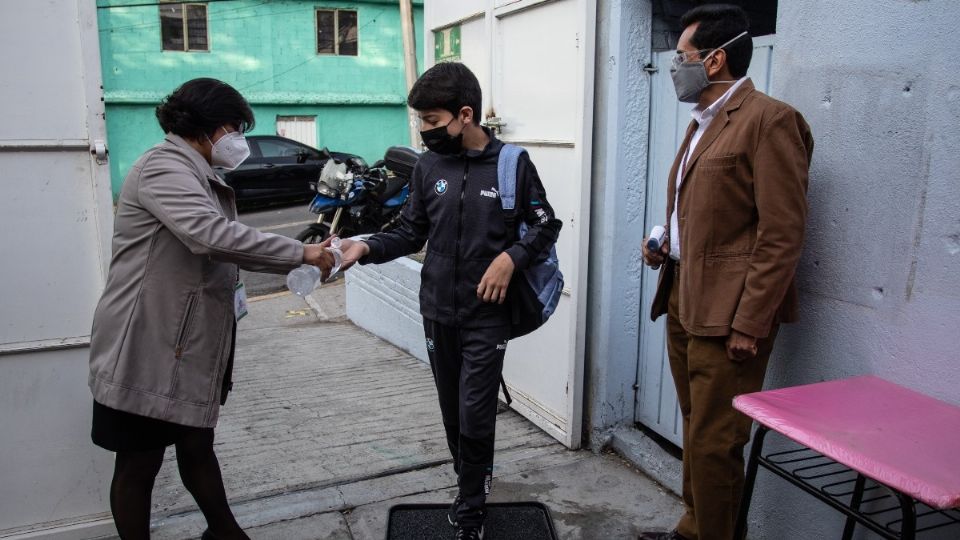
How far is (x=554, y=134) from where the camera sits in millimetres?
4141

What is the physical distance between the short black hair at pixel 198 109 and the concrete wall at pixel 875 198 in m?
2.00

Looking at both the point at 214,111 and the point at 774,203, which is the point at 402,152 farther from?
the point at 774,203

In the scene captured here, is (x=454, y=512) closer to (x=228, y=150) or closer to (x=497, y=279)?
(x=497, y=279)

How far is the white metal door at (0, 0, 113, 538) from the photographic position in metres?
2.93

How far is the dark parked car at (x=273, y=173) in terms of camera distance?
49.2ft

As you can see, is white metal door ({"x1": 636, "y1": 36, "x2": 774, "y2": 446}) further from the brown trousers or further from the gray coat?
the gray coat

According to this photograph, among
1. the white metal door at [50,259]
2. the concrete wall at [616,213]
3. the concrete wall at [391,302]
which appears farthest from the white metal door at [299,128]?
the white metal door at [50,259]

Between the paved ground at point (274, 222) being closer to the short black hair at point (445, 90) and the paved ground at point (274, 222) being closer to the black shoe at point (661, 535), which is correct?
the short black hair at point (445, 90)

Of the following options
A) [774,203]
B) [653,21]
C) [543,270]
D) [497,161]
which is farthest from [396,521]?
[653,21]

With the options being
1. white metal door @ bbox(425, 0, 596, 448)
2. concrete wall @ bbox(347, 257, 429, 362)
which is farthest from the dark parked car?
white metal door @ bbox(425, 0, 596, 448)

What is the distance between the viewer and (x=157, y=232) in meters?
2.52

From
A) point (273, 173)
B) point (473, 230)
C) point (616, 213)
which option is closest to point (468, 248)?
point (473, 230)

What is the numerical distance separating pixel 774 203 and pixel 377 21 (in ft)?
64.8

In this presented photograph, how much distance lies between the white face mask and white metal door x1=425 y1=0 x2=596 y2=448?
5.75ft
